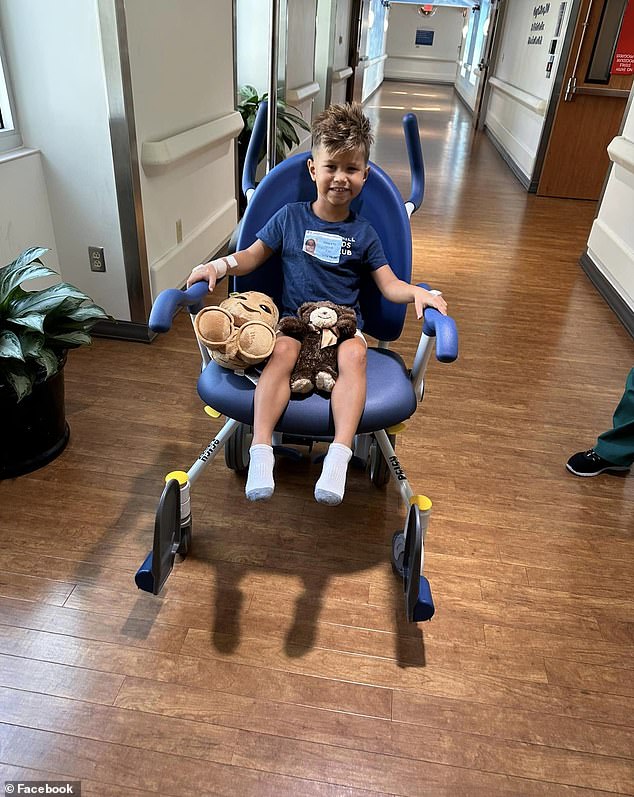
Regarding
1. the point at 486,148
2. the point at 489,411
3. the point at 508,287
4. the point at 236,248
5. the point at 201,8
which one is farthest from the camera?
the point at 486,148

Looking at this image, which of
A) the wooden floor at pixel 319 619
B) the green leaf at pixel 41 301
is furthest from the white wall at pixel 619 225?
the green leaf at pixel 41 301

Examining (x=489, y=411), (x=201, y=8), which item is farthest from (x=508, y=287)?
(x=201, y=8)

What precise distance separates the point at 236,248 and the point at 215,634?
0.96m

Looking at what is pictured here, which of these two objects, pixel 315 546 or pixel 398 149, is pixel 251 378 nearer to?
pixel 315 546

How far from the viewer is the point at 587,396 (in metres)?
2.40

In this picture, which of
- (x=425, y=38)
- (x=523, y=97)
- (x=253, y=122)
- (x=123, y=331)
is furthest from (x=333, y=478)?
(x=425, y=38)

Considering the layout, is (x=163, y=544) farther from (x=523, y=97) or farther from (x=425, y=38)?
(x=425, y=38)

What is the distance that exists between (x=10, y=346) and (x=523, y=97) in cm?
633

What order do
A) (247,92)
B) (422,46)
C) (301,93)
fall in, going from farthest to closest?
1. (422,46)
2. (301,93)
3. (247,92)

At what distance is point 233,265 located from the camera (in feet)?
4.86

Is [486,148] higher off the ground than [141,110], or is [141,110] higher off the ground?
[141,110]

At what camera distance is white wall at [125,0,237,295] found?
2.29 m

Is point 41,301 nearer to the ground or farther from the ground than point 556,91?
nearer to the ground

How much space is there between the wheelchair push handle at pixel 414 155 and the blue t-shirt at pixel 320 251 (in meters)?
0.19
